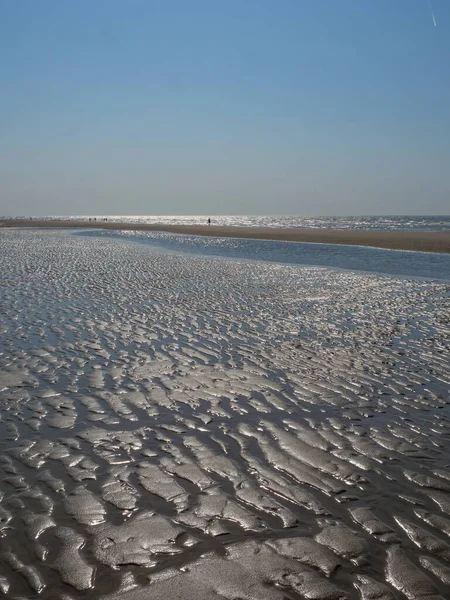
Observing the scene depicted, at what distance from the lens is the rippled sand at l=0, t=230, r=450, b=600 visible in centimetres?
411

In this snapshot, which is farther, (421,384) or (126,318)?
(126,318)

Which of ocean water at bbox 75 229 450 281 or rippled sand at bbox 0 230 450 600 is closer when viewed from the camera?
rippled sand at bbox 0 230 450 600

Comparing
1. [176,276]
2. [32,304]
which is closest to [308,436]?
[32,304]

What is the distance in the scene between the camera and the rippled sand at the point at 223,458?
4109 mm

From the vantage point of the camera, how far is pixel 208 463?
19.6 ft

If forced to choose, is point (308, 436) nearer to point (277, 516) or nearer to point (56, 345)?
point (277, 516)

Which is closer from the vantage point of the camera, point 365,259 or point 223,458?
point 223,458

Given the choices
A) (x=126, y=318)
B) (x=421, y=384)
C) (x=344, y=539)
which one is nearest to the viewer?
(x=344, y=539)

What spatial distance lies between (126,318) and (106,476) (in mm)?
8654

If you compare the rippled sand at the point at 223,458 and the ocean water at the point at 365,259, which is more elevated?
the ocean water at the point at 365,259

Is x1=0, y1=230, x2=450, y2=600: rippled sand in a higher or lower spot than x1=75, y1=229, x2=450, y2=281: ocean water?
lower

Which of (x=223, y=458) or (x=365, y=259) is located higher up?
(x=365, y=259)

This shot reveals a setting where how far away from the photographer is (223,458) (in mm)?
6109

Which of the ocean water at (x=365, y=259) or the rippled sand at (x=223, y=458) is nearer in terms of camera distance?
the rippled sand at (x=223, y=458)
